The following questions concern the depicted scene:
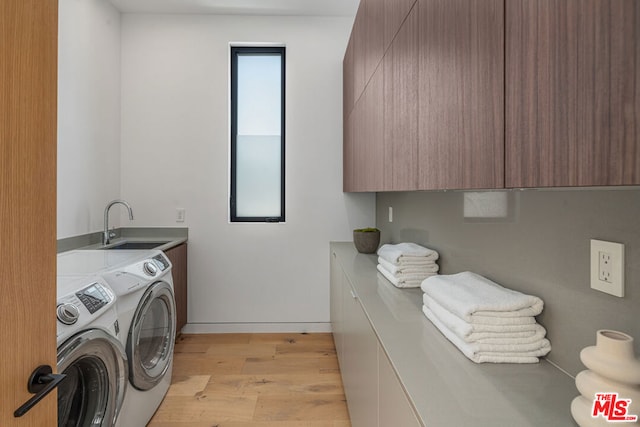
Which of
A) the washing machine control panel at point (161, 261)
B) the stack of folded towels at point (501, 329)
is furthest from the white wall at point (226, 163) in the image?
the stack of folded towels at point (501, 329)

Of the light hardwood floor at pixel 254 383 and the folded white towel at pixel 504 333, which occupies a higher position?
the folded white towel at pixel 504 333

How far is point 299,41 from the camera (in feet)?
10.7

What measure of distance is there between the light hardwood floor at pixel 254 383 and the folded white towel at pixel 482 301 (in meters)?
1.22

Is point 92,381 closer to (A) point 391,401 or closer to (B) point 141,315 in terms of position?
(B) point 141,315

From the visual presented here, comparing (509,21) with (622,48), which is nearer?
(622,48)

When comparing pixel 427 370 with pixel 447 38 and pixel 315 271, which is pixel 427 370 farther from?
pixel 315 271

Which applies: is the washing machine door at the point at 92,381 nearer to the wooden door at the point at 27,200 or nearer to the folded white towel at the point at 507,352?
the wooden door at the point at 27,200

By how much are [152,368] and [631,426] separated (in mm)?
2010

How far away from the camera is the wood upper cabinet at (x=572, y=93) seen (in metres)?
0.45

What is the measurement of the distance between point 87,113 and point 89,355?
2.01 metres

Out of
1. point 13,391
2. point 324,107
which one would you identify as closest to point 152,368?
point 13,391

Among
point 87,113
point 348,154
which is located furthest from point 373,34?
point 87,113

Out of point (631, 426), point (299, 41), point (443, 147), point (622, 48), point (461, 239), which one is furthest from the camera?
point (299, 41)

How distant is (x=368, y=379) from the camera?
1348 millimetres
